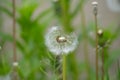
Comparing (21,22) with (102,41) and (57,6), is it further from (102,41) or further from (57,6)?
(102,41)

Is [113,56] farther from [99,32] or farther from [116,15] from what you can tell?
[116,15]

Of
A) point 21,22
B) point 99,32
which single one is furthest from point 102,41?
point 21,22

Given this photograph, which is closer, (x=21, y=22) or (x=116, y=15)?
(x=21, y=22)

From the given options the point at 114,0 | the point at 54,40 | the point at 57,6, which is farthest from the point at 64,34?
the point at 114,0

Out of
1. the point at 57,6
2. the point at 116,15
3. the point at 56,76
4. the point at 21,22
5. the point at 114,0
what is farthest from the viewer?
the point at 116,15

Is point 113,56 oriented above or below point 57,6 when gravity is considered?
below

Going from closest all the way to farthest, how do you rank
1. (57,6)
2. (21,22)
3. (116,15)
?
1. (57,6)
2. (21,22)
3. (116,15)
